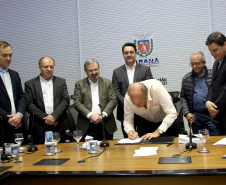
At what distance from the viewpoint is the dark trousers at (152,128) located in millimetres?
3355

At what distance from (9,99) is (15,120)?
0.33m

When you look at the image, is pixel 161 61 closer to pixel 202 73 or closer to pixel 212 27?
pixel 212 27

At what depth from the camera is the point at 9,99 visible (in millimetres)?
3553

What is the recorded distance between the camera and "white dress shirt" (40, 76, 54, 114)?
3840mm

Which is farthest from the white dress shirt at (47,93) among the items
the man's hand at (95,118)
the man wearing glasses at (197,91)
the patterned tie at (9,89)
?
the man wearing glasses at (197,91)

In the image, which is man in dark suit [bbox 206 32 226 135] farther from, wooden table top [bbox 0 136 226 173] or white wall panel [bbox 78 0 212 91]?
white wall panel [bbox 78 0 212 91]

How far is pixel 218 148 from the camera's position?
7.15 feet

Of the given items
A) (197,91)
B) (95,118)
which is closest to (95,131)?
(95,118)

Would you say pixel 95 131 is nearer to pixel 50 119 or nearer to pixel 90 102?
pixel 90 102

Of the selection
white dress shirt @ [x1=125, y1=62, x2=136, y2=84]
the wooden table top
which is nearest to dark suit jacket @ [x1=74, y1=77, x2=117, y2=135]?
white dress shirt @ [x1=125, y1=62, x2=136, y2=84]

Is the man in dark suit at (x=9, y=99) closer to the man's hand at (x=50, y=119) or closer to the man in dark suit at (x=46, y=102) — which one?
the man in dark suit at (x=46, y=102)

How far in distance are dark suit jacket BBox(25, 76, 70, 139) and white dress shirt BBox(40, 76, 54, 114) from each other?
46 millimetres

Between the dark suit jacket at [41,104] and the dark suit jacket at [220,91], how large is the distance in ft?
6.43

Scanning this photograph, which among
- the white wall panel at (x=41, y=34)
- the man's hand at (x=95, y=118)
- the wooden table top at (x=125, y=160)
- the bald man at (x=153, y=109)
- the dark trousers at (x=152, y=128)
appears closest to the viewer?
the wooden table top at (x=125, y=160)
